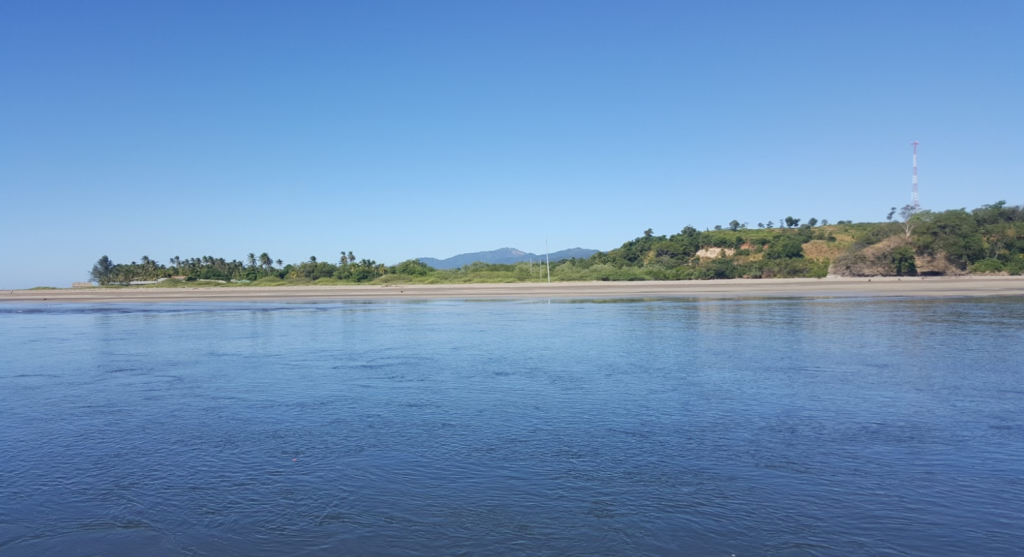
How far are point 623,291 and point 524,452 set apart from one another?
150 feet

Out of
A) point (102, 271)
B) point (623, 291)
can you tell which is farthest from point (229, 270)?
point (623, 291)

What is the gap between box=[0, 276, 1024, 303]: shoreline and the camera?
149ft

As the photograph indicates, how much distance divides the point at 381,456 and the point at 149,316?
34568 mm

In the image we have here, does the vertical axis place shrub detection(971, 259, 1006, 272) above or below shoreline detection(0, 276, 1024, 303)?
above

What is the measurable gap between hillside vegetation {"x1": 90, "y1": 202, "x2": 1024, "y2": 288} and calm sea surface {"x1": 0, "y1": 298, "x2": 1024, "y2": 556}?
45650 mm

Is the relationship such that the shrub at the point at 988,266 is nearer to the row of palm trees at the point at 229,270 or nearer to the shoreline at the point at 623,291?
the shoreline at the point at 623,291

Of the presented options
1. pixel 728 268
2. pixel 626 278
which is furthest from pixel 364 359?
pixel 728 268

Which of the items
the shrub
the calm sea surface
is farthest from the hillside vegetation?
the calm sea surface

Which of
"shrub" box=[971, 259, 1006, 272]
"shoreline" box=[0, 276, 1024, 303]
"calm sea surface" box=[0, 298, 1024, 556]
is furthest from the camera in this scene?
"shrub" box=[971, 259, 1006, 272]

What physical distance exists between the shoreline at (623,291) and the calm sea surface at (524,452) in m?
30.4

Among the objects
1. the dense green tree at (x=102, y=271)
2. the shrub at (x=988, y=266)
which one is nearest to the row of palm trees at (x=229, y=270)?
the dense green tree at (x=102, y=271)

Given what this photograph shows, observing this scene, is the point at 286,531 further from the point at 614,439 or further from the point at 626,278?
the point at 626,278

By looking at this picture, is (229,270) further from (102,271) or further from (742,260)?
(742,260)

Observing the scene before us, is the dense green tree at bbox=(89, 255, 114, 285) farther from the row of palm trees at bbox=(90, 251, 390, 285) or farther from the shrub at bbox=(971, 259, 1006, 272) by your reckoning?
the shrub at bbox=(971, 259, 1006, 272)
